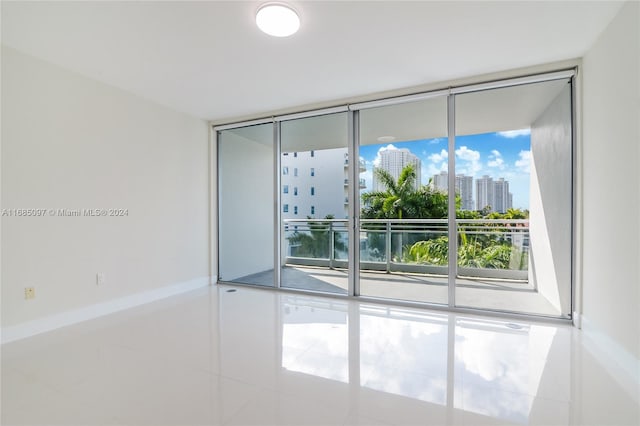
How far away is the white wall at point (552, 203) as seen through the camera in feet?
10.1

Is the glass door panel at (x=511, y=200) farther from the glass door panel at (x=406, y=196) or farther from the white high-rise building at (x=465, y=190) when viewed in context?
the glass door panel at (x=406, y=196)

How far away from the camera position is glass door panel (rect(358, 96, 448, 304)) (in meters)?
3.68

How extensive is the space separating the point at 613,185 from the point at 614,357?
1258mm

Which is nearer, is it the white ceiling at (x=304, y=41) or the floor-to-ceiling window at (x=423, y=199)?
the white ceiling at (x=304, y=41)

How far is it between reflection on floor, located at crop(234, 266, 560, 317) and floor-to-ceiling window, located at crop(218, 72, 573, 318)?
0.02 m

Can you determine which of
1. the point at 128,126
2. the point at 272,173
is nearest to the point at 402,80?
the point at 272,173

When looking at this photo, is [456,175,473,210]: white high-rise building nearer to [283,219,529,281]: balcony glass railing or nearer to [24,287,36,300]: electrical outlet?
[283,219,529,281]: balcony glass railing

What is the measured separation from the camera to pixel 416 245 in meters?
3.99

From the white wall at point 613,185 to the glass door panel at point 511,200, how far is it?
485 millimetres

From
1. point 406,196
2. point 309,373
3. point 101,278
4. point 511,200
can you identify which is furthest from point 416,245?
point 101,278

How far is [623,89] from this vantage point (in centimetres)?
218

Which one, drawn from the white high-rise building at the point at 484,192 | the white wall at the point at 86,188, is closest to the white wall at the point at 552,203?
the white high-rise building at the point at 484,192

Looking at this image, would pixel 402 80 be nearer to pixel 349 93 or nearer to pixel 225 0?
pixel 349 93

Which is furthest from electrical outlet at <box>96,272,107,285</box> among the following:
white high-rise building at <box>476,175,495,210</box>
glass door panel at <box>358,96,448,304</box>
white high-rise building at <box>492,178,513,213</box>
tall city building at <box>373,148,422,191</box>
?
white high-rise building at <box>492,178,513,213</box>
